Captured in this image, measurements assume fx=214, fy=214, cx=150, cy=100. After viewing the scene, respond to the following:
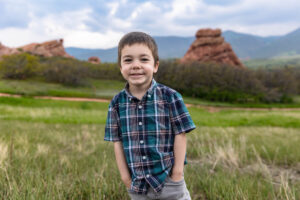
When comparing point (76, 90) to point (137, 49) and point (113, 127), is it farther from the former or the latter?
point (137, 49)

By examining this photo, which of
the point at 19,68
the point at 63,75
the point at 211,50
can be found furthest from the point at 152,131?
the point at 211,50

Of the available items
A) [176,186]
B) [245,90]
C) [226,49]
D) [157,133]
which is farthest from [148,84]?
[226,49]

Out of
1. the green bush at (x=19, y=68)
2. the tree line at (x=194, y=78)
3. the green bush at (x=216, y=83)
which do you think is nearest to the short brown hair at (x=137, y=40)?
the tree line at (x=194, y=78)

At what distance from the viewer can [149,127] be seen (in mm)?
1849

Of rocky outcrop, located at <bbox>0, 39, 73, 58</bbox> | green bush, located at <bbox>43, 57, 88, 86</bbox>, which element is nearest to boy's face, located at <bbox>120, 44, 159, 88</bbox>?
green bush, located at <bbox>43, 57, 88, 86</bbox>

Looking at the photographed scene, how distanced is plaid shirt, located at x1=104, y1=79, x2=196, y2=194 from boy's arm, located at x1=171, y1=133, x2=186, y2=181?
5cm

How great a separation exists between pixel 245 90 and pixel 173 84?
1710 cm

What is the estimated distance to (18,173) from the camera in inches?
113

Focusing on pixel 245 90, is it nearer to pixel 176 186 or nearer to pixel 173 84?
pixel 173 84

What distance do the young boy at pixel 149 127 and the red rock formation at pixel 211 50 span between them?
7975cm

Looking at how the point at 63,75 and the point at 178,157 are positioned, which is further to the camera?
the point at 63,75

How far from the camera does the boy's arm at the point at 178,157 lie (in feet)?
5.92

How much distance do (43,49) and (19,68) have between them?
196 feet

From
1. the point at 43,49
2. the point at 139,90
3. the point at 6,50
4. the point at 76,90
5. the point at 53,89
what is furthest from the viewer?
the point at 43,49
